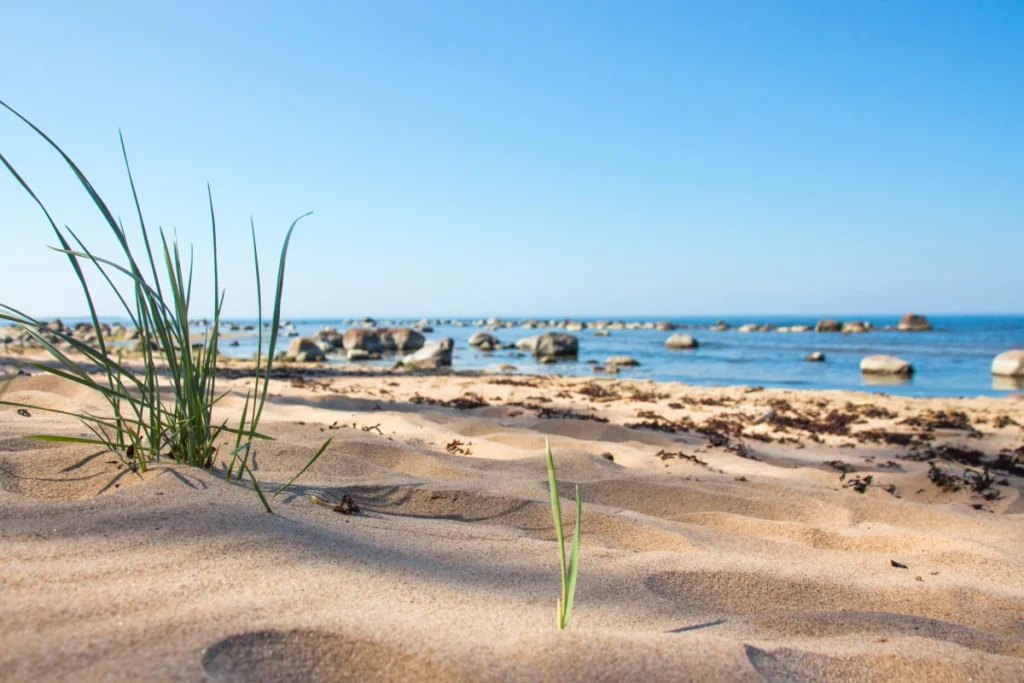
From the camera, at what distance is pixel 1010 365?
1423cm

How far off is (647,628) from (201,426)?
1.40 metres

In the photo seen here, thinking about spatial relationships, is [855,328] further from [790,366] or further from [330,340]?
[330,340]

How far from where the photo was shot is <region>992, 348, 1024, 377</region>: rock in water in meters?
14.0

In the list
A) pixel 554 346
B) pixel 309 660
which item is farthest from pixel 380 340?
pixel 309 660

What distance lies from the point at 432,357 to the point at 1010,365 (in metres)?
13.7

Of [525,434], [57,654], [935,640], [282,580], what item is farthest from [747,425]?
[57,654]

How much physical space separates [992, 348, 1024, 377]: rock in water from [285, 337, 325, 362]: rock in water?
17090mm

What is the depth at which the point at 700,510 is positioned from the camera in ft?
8.63

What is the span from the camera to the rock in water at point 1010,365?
14.0 meters

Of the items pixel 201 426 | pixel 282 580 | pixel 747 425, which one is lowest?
pixel 747 425

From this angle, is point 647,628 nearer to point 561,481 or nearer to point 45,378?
point 561,481

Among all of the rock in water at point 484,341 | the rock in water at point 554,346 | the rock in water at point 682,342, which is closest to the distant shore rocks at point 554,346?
the rock in water at point 554,346

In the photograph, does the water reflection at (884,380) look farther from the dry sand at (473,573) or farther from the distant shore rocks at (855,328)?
the distant shore rocks at (855,328)

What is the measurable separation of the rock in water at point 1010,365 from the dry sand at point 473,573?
45.2ft
